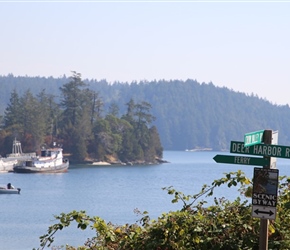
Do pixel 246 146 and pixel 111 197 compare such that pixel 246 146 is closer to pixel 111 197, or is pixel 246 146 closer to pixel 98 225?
pixel 98 225

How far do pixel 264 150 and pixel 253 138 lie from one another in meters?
0.15

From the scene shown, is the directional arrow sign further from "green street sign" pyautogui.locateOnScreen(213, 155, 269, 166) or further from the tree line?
the tree line

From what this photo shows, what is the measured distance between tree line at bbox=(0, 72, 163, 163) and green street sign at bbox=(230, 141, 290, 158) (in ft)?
352

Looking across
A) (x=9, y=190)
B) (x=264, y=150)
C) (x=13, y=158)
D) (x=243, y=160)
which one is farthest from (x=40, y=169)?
(x=264, y=150)

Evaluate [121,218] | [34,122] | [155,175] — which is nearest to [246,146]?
[121,218]

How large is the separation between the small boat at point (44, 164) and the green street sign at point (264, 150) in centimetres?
9185

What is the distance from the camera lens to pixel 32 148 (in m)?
115

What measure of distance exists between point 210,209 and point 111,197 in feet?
171

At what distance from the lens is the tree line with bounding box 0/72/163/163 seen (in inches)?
4483

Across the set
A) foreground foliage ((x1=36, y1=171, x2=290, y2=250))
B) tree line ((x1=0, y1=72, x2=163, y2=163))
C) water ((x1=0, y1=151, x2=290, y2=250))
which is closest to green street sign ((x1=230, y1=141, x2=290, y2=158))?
foreground foliage ((x1=36, y1=171, x2=290, y2=250))

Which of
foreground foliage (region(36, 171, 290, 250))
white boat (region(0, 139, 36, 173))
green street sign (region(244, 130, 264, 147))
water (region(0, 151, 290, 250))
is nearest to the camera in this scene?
green street sign (region(244, 130, 264, 147))

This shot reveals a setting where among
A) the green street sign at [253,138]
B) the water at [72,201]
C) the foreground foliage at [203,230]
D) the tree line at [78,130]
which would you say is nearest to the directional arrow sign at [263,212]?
the green street sign at [253,138]

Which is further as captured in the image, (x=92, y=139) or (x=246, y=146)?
(x=92, y=139)

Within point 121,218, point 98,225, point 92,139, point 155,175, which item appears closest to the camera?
point 98,225
